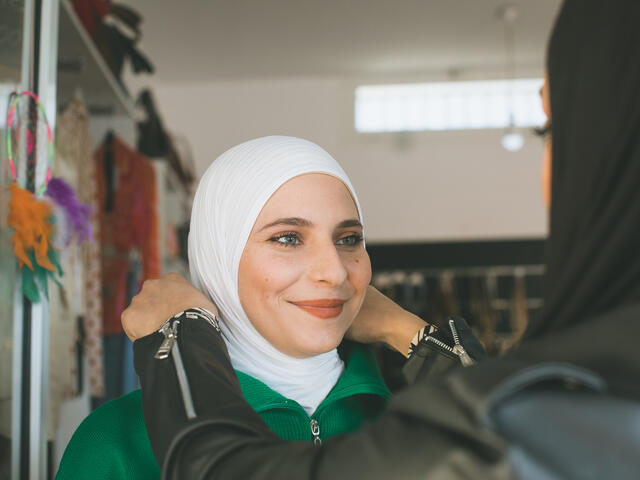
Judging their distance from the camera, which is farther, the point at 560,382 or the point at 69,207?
the point at 69,207

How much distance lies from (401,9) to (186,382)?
4.15 meters

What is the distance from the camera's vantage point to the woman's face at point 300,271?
3.46ft

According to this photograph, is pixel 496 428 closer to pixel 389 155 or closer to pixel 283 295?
pixel 283 295

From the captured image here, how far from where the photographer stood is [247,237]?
109 cm

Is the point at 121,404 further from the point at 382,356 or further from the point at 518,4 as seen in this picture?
the point at 518,4

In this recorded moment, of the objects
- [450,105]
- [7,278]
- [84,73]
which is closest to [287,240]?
[7,278]

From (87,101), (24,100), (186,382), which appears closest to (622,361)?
(186,382)

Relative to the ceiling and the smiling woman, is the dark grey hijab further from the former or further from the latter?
the ceiling

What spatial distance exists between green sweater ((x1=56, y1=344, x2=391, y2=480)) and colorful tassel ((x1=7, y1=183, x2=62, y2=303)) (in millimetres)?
532

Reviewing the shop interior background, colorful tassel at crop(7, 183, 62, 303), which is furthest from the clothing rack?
colorful tassel at crop(7, 183, 62, 303)

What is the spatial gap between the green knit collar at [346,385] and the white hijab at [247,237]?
44mm

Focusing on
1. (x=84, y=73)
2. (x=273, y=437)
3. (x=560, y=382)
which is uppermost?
(x=84, y=73)

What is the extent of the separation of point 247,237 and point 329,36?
4069 mm

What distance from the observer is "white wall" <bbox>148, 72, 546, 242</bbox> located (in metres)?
5.43
